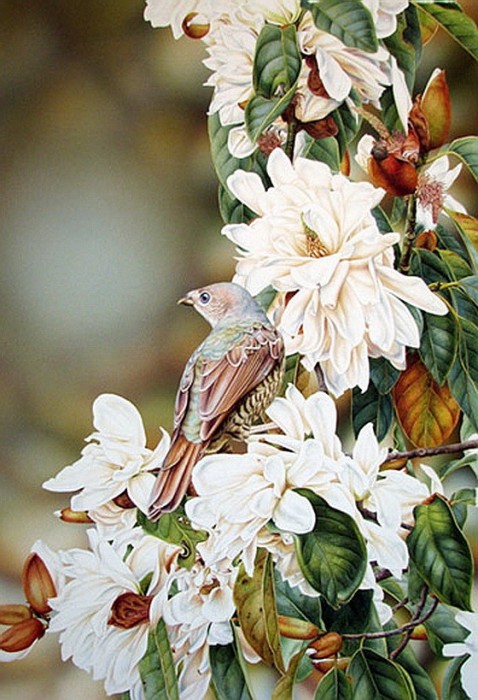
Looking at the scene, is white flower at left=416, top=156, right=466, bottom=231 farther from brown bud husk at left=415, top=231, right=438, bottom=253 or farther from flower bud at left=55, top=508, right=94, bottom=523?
flower bud at left=55, top=508, right=94, bottom=523

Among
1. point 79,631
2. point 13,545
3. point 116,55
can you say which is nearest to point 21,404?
point 13,545

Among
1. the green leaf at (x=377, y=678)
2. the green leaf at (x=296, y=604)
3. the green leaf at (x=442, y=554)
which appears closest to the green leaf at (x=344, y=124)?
the green leaf at (x=442, y=554)

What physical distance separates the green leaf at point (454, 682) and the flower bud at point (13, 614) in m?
0.68

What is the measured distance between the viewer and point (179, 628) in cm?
136

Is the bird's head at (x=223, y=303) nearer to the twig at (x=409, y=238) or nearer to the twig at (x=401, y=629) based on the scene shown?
the twig at (x=409, y=238)

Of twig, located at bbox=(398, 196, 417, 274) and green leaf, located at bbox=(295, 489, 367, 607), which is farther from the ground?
twig, located at bbox=(398, 196, 417, 274)

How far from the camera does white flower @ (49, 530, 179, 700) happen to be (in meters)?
1.33

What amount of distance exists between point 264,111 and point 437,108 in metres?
0.31

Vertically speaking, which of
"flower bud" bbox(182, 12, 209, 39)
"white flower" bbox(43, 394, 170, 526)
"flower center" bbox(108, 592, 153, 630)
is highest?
"flower bud" bbox(182, 12, 209, 39)

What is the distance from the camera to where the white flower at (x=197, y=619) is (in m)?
1.35

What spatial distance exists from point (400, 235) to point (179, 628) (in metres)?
0.75

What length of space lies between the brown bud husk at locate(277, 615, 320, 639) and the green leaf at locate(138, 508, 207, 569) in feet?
0.59

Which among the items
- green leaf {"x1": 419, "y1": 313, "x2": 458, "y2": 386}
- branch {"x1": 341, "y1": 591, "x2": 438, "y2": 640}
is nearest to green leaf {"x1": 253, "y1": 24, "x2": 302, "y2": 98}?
green leaf {"x1": 419, "y1": 313, "x2": 458, "y2": 386}

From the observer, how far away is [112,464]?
1378 mm
